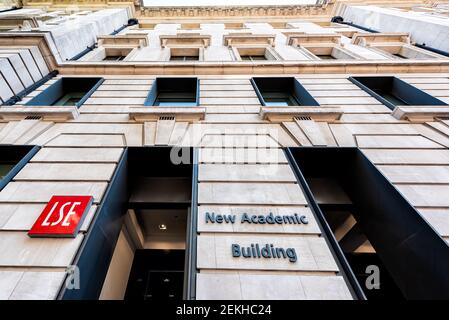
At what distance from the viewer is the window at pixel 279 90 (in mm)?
9970

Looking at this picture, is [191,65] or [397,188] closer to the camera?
[397,188]

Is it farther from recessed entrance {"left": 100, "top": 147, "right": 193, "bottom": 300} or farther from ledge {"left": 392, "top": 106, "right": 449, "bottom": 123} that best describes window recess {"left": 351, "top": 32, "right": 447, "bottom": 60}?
recessed entrance {"left": 100, "top": 147, "right": 193, "bottom": 300}

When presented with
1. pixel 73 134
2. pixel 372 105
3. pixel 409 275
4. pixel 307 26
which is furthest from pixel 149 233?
pixel 307 26

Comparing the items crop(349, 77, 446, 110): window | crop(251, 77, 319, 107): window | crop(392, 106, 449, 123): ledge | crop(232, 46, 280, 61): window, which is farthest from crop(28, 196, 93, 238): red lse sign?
crop(232, 46, 280, 61): window

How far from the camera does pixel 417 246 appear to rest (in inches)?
184

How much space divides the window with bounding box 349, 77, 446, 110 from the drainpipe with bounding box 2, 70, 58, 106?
1430 centimetres

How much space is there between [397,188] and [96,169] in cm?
790

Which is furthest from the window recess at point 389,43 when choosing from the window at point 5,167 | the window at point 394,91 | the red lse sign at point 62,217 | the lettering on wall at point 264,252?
the window at point 5,167

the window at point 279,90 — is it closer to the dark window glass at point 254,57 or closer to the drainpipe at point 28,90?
the dark window glass at point 254,57

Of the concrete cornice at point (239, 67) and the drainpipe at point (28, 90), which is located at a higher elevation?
the concrete cornice at point (239, 67)

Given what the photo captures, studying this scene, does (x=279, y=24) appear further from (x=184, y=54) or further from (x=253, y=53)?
(x=184, y=54)

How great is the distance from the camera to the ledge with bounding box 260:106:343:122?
Result: 7473 millimetres

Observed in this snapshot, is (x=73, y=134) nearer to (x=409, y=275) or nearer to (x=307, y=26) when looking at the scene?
(x=409, y=275)

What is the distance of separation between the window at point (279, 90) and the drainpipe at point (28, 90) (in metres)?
9.58
